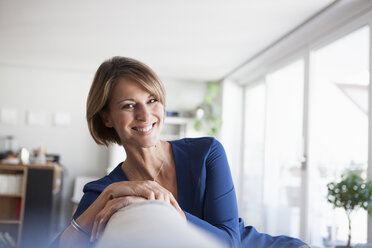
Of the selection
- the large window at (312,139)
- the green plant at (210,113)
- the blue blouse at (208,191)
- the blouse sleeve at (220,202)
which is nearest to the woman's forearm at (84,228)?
the blue blouse at (208,191)

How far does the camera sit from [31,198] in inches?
217

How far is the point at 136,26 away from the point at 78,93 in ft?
10.8

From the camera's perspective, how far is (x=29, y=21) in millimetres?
5254

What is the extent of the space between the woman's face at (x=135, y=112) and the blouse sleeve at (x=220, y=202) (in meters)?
0.19

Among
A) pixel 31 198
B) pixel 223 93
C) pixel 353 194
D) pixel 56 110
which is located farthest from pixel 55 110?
pixel 353 194

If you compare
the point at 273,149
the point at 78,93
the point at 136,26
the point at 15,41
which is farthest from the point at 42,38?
the point at 273,149

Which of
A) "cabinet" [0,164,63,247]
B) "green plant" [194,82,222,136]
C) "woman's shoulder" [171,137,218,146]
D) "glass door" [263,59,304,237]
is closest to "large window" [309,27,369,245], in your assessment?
"glass door" [263,59,304,237]

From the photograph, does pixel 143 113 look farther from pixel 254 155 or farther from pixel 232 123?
pixel 232 123

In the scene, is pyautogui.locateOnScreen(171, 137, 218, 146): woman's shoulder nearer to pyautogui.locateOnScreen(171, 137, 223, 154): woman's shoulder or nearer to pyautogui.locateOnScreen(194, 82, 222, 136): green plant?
pyautogui.locateOnScreen(171, 137, 223, 154): woman's shoulder

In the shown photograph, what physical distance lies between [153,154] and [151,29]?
4250mm

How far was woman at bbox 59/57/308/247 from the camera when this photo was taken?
107cm

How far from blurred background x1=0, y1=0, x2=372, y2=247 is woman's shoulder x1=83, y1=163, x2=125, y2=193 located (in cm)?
316

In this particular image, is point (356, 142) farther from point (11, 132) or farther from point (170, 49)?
point (11, 132)

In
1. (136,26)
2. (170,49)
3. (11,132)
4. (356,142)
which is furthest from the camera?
(11,132)
